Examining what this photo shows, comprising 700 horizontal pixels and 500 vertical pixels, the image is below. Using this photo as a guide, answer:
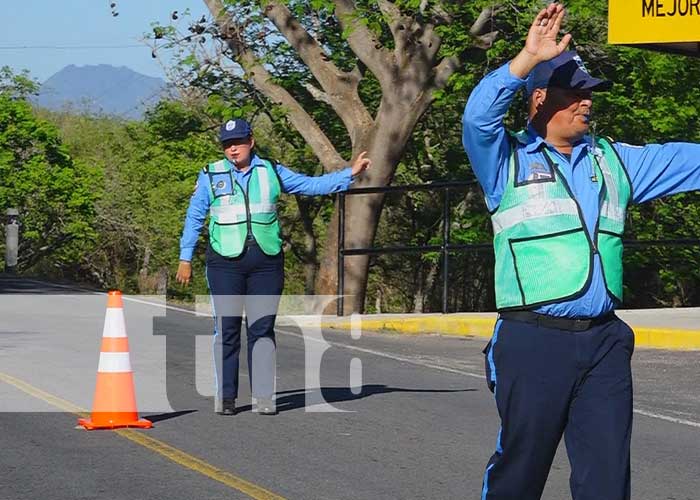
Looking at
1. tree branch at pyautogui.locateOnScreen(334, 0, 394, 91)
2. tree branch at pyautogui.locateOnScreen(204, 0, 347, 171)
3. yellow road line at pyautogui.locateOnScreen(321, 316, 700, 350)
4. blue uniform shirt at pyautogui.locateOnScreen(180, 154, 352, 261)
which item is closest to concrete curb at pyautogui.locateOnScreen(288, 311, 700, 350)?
yellow road line at pyautogui.locateOnScreen(321, 316, 700, 350)

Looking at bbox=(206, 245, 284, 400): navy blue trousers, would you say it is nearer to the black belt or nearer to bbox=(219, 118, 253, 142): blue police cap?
bbox=(219, 118, 253, 142): blue police cap

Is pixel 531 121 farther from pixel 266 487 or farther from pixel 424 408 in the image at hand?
pixel 424 408

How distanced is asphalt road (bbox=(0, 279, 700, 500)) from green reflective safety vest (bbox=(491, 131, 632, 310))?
2387 millimetres

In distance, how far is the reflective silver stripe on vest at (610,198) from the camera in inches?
206

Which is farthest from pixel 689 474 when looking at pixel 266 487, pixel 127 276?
pixel 127 276

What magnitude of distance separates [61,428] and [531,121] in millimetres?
4836

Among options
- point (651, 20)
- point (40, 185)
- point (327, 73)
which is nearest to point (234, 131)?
point (651, 20)

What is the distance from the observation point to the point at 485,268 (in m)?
29.9

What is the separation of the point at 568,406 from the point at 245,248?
494 centimetres

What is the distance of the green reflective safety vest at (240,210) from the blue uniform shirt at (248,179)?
5 centimetres

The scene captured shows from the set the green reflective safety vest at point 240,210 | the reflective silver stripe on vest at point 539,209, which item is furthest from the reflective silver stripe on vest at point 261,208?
the reflective silver stripe on vest at point 539,209

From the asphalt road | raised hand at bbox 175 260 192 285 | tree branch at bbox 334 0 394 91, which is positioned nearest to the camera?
the asphalt road

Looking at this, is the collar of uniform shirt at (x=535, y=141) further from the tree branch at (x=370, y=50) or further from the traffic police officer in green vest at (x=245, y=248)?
the tree branch at (x=370, y=50)

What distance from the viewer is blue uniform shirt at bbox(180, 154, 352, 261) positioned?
32.4 ft
